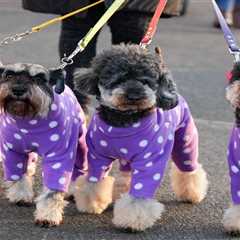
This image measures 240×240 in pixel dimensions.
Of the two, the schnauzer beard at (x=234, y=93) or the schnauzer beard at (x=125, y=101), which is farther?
the schnauzer beard at (x=125, y=101)

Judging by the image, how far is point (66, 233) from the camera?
145 inches

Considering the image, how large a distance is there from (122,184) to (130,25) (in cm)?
108

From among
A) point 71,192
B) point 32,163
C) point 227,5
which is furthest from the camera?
point 227,5

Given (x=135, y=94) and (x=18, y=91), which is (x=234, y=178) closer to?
(x=135, y=94)

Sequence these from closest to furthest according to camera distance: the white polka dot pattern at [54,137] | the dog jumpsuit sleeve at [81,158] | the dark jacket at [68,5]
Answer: the white polka dot pattern at [54,137] < the dog jumpsuit sleeve at [81,158] < the dark jacket at [68,5]

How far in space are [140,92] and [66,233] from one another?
88 cm

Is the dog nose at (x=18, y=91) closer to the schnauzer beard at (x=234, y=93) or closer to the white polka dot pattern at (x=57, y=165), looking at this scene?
the white polka dot pattern at (x=57, y=165)

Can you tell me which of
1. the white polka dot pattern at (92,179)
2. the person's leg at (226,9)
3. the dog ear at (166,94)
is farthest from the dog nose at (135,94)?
the person's leg at (226,9)

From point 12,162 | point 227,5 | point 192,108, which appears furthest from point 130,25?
point 227,5

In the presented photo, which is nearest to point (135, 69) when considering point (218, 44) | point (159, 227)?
point (159, 227)

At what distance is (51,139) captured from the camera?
372 centimetres

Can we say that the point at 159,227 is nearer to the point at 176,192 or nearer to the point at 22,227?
the point at 176,192

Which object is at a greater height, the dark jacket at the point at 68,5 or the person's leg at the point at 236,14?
the dark jacket at the point at 68,5

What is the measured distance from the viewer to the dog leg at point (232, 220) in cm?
367
